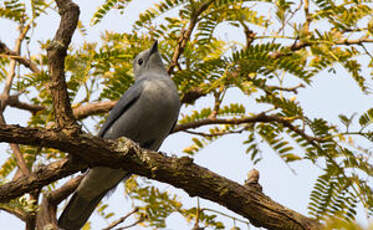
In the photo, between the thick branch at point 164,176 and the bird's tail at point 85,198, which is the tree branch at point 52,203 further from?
the thick branch at point 164,176

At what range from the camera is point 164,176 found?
4.91m

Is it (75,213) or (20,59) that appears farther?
(20,59)

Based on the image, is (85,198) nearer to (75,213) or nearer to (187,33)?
(75,213)

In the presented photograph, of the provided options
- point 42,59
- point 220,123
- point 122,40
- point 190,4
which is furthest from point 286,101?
point 42,59

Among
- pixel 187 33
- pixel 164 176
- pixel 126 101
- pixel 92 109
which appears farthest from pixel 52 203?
pixel 187 33

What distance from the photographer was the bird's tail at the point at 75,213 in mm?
6199

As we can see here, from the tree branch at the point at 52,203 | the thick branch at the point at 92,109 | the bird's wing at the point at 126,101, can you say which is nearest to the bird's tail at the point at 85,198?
the tree branch at the point at 52,203

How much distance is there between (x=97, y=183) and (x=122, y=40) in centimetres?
206

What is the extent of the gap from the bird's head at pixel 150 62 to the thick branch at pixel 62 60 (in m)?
2.13

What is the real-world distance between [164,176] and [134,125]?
1169 millimetres

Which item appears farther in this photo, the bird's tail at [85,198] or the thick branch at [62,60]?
the bird's tail at [85,198]

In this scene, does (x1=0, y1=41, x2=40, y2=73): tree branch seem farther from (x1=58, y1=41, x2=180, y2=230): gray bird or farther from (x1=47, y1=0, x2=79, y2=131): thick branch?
(x1=47, y1=0, x2=79, y2=131): thick branch

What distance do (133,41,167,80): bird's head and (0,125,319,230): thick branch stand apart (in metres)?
2.00

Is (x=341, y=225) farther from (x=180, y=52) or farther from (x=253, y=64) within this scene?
(x=180, y=52)
